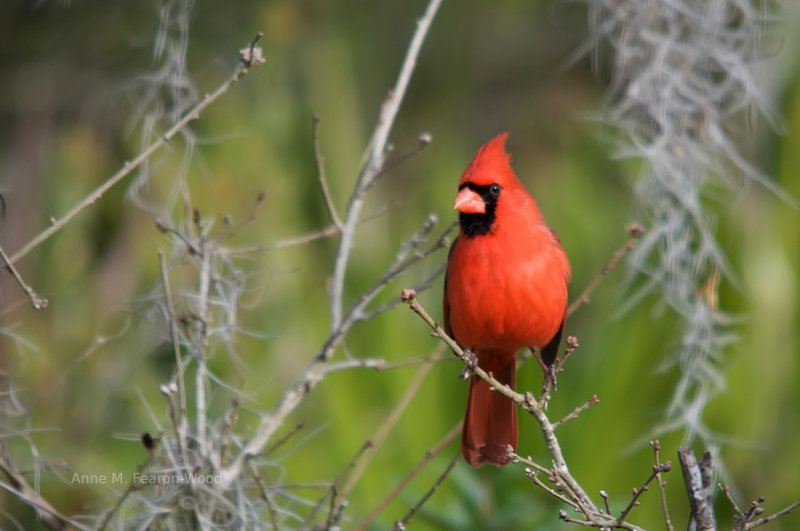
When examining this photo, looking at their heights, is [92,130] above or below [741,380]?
above

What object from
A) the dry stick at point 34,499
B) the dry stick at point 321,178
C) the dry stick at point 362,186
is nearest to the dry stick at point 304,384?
the dry stick at point 362,186

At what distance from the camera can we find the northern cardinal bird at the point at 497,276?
2.35 meters

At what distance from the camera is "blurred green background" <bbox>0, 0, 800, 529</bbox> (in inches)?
123

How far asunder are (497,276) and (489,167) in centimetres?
26

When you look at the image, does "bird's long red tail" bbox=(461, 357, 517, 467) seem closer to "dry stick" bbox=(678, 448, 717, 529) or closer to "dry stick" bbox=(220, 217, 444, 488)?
"dry stick" bbox=(220, 217, 444, 488)

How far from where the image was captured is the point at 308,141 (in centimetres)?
405

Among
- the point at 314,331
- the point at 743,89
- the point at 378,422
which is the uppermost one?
the point at 743,89

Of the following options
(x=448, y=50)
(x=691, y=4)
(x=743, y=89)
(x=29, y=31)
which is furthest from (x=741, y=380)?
(x=29, y=31)

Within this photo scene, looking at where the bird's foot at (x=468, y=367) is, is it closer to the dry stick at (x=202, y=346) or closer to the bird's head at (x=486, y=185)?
the bird's head at (x=486, y=185)

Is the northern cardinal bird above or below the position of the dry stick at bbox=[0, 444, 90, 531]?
above

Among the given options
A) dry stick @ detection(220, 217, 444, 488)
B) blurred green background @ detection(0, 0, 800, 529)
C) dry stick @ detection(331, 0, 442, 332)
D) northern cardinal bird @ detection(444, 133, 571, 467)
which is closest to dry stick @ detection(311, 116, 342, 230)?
dry stick @ detection(331, 0, 442, 332)

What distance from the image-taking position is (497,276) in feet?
7.72

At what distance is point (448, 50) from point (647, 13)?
235 cm

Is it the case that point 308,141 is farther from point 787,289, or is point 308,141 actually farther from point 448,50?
point 787,289
